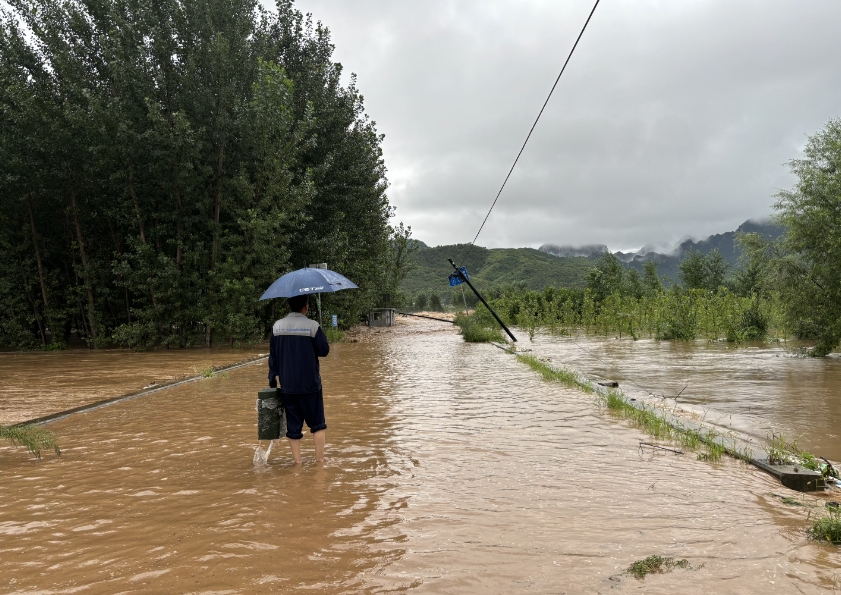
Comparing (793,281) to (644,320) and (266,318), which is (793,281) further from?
(266,318)

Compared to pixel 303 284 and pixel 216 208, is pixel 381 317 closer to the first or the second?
pixel 216 208

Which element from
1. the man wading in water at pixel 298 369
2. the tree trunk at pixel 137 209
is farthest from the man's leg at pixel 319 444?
the tree trunk at pixel 137 209

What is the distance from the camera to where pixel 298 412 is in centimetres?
580

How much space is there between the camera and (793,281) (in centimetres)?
1582

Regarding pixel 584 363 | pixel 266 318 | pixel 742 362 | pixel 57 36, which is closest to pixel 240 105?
pixel 57 36

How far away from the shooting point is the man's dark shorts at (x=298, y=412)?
18.9ft

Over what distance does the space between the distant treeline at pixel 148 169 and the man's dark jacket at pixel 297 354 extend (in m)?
15.3

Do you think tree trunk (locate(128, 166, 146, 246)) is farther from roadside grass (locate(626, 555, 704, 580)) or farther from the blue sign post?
roadside grass (locate(626, 555, 704, 580))

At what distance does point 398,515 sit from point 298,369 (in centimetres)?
199

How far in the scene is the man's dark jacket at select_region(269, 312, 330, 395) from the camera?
18.5 feet

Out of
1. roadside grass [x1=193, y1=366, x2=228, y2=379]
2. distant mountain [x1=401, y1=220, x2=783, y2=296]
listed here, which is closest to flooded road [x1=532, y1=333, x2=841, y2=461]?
roadside grass [x1=193, y1=366, x2=228, y2=379]

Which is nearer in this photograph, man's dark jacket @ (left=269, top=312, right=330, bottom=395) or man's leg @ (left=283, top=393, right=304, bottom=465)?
man's dark jacket @ (left=269, top=312, right=330, bottom=395)

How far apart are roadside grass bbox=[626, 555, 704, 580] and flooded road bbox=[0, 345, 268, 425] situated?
847cm

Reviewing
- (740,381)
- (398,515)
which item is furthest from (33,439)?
(740,381)
